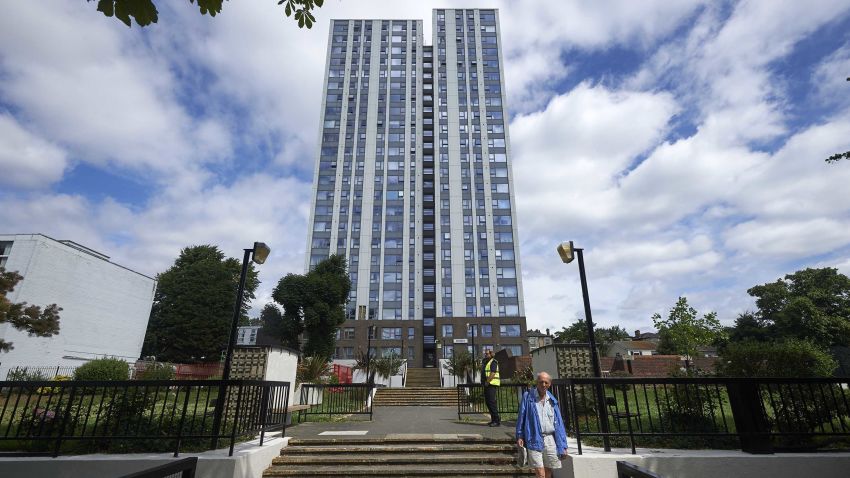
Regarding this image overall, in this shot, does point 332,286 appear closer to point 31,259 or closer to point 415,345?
point 415,345

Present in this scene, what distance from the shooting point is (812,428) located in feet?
21.3

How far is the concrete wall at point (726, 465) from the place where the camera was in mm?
5918

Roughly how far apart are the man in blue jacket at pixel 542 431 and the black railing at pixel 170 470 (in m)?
3.93

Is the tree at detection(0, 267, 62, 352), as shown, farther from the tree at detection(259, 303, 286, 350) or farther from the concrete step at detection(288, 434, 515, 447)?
the tree at detection(259, 303, 286, 350)

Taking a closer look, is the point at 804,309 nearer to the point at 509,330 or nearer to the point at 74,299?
the point at 509,330

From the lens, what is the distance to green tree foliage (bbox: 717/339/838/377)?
9195mm

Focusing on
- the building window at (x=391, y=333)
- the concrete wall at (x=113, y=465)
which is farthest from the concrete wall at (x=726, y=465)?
the building window at (x=391, y=333)

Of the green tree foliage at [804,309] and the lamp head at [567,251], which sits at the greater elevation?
the green tree foliage at [804,309]

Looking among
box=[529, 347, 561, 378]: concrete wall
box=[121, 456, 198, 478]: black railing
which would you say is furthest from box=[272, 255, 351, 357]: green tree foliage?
box=[121, 456, 198, 478]: black railing

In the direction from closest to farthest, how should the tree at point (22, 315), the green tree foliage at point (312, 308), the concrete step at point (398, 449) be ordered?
the concrete step at point (398, 449), the tree at point (22, 315), the green tree foliage at point (312, 308)

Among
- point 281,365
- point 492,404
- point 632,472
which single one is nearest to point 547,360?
point 492,404

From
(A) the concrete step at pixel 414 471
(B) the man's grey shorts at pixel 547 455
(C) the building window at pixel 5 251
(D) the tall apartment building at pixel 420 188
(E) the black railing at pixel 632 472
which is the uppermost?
(D) the tall apartment building at pixel 420 188

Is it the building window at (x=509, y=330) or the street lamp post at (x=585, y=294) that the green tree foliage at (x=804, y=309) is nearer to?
the building window at (x=509, y=330)

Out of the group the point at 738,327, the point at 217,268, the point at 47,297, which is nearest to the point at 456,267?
the point at 217,268
